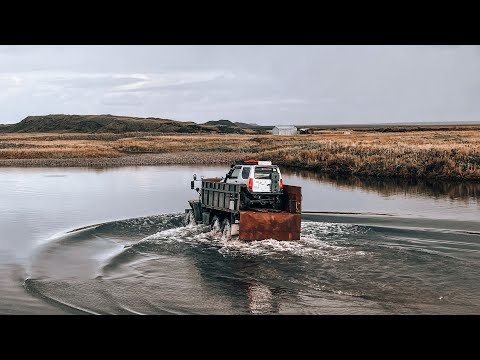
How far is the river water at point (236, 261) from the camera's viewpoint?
14125 millimetres

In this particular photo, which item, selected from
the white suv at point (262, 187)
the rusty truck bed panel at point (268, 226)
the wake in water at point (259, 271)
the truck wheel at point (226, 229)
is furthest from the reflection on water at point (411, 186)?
the truck wheel at point (226, 229)

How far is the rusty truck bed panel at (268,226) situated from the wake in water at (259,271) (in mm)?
308

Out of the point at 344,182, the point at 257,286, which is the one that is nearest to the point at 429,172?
the point at 344,182

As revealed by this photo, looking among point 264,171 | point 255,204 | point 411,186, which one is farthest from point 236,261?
point 411,186

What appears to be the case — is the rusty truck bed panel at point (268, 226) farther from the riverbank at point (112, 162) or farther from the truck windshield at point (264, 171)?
the riverbank at point (112, 162)

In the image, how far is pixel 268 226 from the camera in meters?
21.5

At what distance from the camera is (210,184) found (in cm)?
2516

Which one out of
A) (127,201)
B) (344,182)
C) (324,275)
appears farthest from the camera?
(344,182)

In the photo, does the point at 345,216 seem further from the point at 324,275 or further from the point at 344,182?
the point at 344,182

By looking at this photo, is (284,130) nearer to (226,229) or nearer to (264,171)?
(264,171)

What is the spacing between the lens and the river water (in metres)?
14.1

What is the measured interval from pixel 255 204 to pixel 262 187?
79 centimetres
